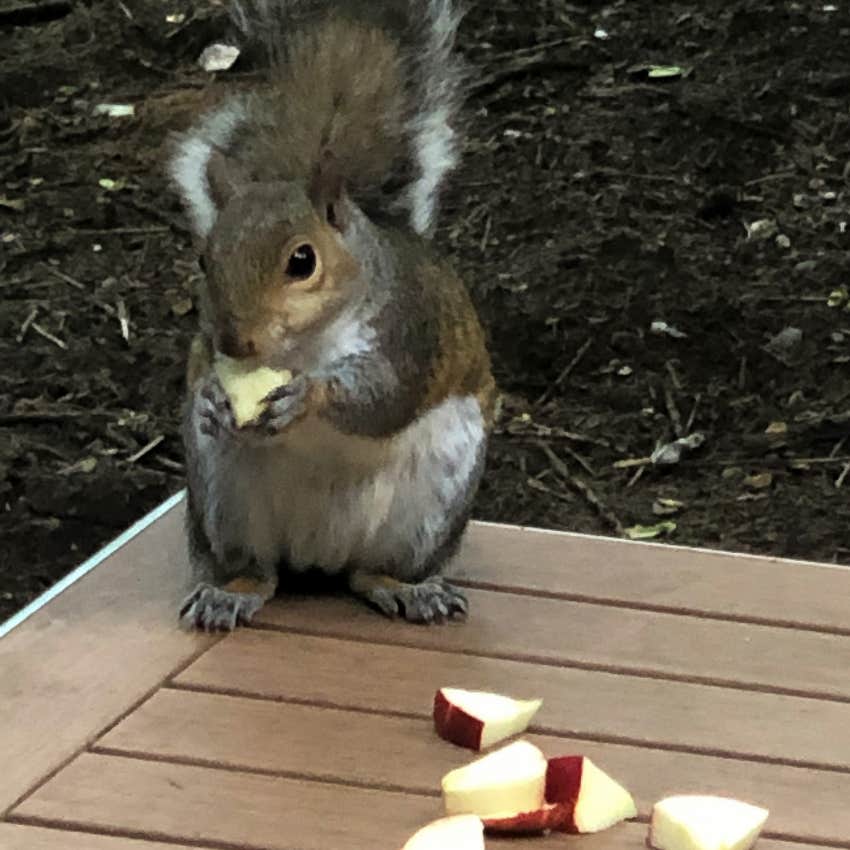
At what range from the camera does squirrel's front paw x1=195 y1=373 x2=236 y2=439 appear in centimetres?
191

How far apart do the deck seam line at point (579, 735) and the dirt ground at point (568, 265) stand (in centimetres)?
94

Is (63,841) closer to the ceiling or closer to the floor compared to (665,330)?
closer to the ceiling

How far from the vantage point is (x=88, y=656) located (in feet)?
6.48

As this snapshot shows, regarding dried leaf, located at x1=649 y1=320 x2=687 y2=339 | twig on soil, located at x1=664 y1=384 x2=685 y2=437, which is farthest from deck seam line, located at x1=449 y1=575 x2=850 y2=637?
dried leaf, located at x1=649 y1=320 x2=687 y2=339

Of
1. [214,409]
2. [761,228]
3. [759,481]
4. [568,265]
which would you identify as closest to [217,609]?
[214,409]

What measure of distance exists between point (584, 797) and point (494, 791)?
80 mm

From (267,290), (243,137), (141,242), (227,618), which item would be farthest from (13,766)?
(141,242)

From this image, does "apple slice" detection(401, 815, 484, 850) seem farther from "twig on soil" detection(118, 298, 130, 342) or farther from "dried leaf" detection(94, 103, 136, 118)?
"dried leaf" detection(94, 103, 136, 118)

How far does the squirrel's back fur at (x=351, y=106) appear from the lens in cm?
216

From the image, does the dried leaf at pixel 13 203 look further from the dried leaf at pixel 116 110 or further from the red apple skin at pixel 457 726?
the red apple skin at pixel 457 726

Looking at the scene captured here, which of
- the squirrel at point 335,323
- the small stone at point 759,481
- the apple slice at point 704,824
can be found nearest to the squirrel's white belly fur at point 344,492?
the squirrel at point 335,323

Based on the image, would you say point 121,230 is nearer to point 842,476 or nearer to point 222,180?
point 842,476

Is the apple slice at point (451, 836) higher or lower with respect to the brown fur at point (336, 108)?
lower

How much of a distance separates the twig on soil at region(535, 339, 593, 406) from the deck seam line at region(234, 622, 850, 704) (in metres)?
1.33
